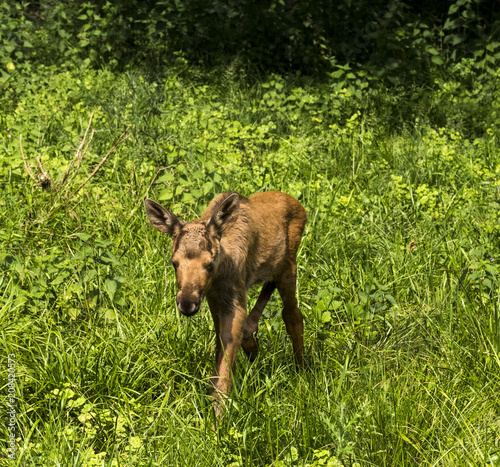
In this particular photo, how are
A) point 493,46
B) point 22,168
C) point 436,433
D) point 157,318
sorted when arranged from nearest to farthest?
point 436,433 < point 157,318 < point 22,168 < point 493,46

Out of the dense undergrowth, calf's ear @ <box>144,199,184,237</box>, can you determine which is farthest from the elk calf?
the dense undergrowth

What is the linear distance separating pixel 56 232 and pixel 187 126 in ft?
8.13

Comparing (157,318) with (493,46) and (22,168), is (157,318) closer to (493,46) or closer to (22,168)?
(22,168)

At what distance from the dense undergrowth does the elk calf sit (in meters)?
0.18

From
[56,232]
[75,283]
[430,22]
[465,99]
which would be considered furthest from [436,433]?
[430,22]

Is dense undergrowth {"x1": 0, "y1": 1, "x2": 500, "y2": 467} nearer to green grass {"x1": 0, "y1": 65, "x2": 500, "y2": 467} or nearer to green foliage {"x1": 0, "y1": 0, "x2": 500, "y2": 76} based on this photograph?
green grass {"x1": 0, "y1": 65, "x2": 500, "y2": 467}

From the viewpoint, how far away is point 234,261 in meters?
4.02

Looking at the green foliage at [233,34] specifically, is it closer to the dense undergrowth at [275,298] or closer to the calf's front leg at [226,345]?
the dense undergrowth at [275,298]

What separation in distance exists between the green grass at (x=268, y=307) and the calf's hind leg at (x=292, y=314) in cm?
11

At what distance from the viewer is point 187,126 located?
7.46 metres

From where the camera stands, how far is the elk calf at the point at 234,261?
354 cm

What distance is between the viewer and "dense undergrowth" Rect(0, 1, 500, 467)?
3.45 metres

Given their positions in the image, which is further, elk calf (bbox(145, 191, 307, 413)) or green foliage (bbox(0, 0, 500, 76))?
green foliage (bbox(0, 0, 500, 76))

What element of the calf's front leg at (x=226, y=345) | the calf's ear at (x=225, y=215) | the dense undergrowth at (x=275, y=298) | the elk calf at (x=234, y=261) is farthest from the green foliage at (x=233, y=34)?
the calf's front leg at (x=226, y=345)
